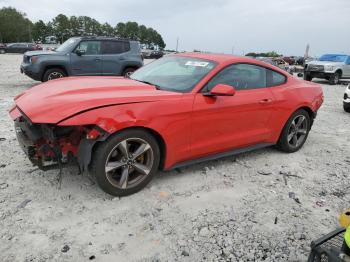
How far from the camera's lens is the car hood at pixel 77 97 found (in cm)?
323

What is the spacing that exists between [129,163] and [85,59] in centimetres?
804

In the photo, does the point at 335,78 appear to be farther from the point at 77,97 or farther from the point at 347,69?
the point at 77,97

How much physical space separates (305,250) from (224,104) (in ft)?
6.12

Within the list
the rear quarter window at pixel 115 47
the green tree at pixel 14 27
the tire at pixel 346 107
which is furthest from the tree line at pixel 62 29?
the tire at pixel 346 107

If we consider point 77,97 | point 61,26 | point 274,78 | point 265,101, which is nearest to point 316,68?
point 274,78

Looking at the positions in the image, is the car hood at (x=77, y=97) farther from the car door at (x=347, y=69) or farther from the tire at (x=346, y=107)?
the car door at (x=347, y=69)

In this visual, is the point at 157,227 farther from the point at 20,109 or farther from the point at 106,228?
the point at 20,109

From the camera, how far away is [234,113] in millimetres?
4262

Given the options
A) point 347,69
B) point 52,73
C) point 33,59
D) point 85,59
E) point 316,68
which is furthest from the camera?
point 347,69

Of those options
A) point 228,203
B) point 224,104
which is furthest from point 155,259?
point 224,104

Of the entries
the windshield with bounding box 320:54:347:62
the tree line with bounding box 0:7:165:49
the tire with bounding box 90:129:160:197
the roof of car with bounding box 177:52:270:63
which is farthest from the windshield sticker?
the tree line with bounding box 0:7:165:49

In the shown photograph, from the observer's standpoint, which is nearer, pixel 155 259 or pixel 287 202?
pixel 155 259

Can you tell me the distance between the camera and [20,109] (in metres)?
3.57

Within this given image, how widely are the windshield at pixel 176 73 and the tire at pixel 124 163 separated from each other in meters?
0.81
